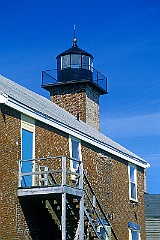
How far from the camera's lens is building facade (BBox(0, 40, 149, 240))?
1944cm

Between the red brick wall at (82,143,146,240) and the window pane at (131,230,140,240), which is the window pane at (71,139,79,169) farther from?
the window pane at (131,230,140,240)

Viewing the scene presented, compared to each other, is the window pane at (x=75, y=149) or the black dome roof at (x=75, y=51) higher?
the black dome roof at (x=75, y=51)

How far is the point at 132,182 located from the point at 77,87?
751 centimetres

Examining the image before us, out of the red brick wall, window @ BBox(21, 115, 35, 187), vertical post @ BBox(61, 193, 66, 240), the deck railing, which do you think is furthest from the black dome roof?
vertical post @ BBox(61, 193, 66, 240)

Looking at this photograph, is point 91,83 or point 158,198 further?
point 158,198

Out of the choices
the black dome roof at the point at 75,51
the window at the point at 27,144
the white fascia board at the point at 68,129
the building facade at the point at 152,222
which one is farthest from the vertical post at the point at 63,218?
the black dome roof at the point at 75,51

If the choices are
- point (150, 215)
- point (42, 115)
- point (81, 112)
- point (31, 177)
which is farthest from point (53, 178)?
point (150, 215)

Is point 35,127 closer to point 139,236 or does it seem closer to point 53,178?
point 53,178

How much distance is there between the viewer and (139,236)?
1199 inches

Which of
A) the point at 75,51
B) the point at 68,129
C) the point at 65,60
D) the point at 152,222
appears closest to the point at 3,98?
the point at 68,129

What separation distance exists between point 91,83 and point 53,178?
14.5 metres

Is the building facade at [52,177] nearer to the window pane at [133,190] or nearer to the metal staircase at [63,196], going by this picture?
the metal staircase at [63,196]

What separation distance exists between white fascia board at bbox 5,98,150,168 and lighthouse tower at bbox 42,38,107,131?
487 cm

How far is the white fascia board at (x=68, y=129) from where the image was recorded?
20084mm
